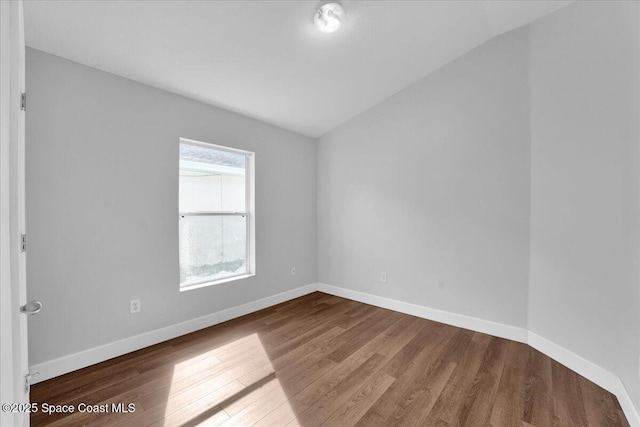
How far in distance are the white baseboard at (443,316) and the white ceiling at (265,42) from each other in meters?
2.63

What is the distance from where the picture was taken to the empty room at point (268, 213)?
172cm

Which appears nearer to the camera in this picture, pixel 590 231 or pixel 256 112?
pixel 590 231

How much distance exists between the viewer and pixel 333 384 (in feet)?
6.34

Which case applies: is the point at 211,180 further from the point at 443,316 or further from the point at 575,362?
the point at 575,362

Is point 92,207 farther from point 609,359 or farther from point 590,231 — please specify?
point 609,359

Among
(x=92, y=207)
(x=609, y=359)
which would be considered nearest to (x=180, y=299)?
(x=92, y=207)

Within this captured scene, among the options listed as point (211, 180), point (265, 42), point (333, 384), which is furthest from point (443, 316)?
point (265, 42)

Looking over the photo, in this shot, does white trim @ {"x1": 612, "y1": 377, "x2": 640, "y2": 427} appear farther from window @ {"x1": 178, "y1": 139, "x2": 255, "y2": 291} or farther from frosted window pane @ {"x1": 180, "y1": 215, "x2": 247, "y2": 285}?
frosted window pane @ {"x1": 180, "y1": 215, "x2": 247, "y2": 285}

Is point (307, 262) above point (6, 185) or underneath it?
underneath

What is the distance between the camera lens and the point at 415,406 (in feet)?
5.65

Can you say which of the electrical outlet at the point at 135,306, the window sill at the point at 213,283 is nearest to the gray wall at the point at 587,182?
the window sill at the point at 213,283

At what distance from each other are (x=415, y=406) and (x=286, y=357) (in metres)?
1.08

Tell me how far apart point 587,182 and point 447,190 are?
44.4 inches

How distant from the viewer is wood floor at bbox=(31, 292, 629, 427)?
163cm
